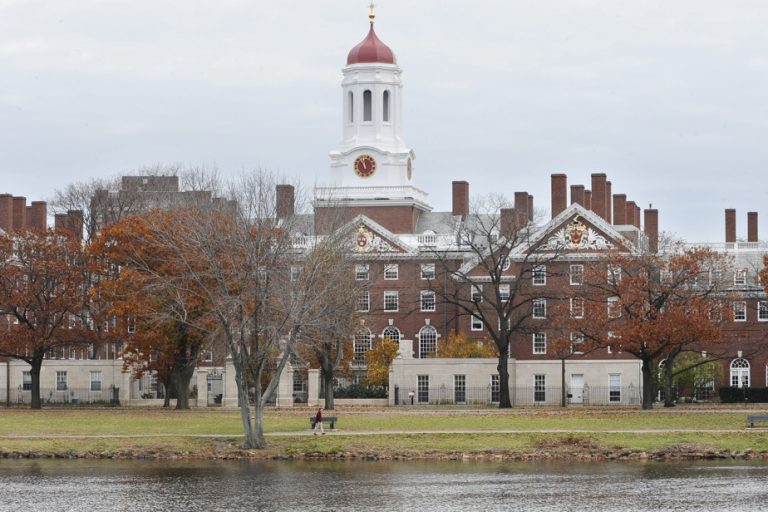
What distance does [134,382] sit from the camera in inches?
3981

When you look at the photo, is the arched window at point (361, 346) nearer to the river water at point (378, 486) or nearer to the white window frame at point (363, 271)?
the white window frame at point (363, 271)

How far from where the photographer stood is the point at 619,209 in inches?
4806

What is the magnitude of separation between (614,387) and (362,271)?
17.4 metres

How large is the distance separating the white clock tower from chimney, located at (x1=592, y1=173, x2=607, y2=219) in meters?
14.2

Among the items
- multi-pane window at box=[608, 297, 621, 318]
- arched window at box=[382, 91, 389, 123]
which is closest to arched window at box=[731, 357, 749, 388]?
multi-pane window at box=[608, 297, 621, 318]

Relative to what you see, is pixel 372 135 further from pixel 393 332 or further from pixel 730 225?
pixel 730 225

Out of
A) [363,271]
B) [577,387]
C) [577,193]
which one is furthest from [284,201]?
[577,193]

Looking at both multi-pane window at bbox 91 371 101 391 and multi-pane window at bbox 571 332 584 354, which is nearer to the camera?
multi-pane window at bbox 571 332 584 354

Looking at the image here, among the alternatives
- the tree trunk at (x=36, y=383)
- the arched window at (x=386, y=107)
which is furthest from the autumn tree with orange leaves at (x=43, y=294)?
the arched window at (x=386, y=107)

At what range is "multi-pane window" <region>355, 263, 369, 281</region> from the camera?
340ft

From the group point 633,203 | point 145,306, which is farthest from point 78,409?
point 633,203

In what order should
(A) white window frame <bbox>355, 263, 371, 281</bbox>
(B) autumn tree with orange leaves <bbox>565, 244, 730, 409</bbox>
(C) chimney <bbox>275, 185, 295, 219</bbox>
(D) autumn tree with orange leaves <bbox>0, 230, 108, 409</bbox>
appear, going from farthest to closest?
1. (A) white window frame <bbox>355, 263, 371, 281</bbox>
2. (D) autumn tree with orange leaves <bbox>0, 230, 108, 409</bbox>
3. (B) autumn tree with orange leaves <bbox>565, 244, 730, 409</bbox>
4. (C) chimney <bbox>275, 185, 295, 219</bbox>

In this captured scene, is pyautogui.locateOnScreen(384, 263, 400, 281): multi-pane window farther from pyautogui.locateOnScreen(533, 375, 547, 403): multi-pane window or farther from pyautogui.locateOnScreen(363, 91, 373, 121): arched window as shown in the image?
pyautogui.locateOnScreen(533, 375, 547, 403): multi-pane window

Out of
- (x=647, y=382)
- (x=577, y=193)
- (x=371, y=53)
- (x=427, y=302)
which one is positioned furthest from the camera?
(x=371, y=53)
